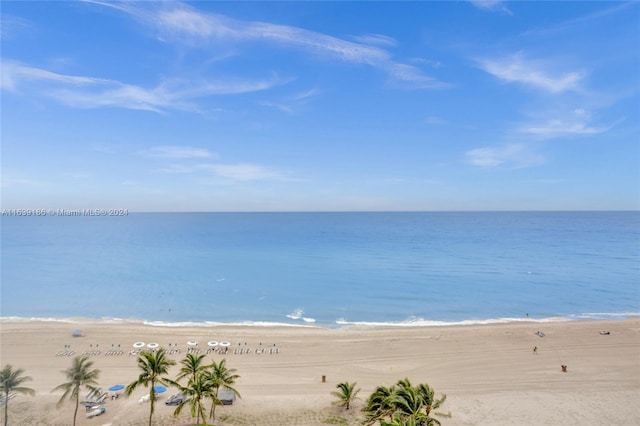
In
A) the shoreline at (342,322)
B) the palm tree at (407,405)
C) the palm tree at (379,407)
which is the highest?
the palm tree at (407,405)

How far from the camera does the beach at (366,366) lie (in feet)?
84.3

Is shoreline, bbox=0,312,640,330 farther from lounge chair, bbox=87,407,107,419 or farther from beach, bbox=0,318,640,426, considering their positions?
lounge chair, bbox=87,407,107,419

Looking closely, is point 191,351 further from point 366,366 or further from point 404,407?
point 404,407

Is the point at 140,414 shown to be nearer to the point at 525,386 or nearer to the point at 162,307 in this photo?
the point at 525,386

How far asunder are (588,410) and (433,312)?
1170 inches

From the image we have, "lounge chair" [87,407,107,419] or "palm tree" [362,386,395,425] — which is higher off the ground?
"palm tree" [362,386,395,425]

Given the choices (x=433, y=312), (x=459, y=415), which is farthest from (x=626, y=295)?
(x=459, y=415)

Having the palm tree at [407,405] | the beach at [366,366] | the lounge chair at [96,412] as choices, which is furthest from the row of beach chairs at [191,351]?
the palm tree at [407,405]

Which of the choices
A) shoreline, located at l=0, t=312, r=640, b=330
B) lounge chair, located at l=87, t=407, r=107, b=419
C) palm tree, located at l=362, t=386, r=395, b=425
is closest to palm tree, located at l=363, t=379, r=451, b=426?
palm tree, located at l=362, t=386, r=395, b=425

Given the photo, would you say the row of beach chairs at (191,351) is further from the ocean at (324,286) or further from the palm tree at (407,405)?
the palm tree at (407,405)

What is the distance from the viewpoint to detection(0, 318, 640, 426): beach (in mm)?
25703

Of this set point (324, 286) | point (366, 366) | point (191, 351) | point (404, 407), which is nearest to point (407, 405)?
point (404, 407)

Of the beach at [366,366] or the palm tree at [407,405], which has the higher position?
the palm tree at [407,405]

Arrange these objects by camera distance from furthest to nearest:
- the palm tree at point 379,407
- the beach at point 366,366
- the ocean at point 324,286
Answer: the ocean at point 324,286 → the beach at point 366,366 → the palm tree at point 379,407
